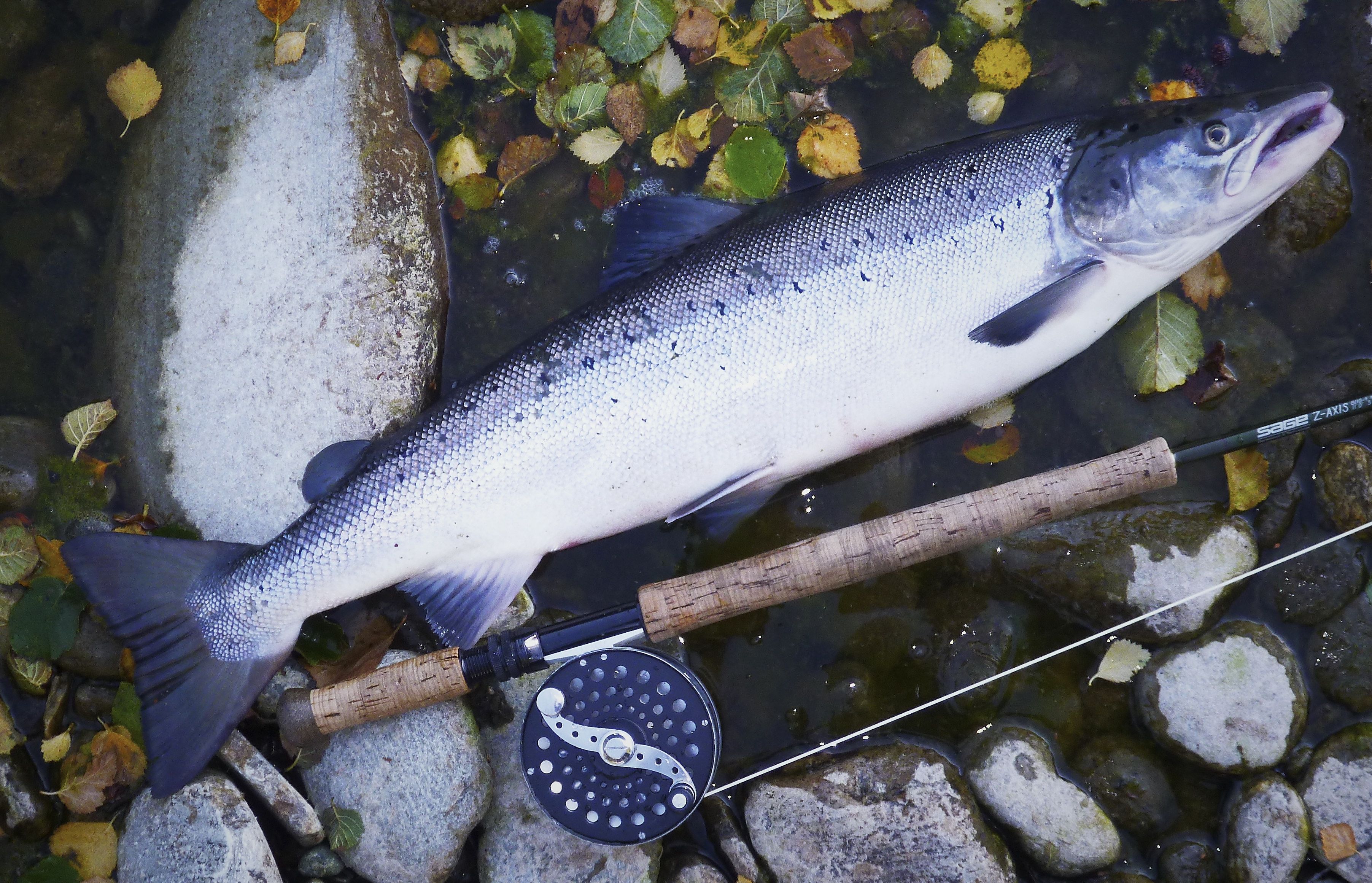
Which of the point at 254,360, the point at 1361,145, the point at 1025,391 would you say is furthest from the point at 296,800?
the point at 1361,145

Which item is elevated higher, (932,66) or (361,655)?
(932,66)

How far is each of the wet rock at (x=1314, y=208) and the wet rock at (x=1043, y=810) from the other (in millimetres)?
2048

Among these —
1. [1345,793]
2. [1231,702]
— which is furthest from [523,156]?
[1345,793]

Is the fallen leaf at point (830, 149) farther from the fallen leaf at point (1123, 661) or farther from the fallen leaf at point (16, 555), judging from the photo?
the fallen leaf at point (16, 555)

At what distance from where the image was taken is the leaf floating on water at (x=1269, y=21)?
3000 mm

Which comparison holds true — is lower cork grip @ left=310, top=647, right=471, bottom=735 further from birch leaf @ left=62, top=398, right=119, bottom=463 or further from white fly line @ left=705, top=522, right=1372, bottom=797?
birch leaf @ left=62, top=398, right=119, bottom=463

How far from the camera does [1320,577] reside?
2842 millimetres

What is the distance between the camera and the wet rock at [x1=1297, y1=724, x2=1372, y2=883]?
8.59 feet

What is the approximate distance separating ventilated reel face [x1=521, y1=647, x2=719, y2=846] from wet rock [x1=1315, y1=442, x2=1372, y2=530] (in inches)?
89.7

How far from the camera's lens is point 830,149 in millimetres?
3074

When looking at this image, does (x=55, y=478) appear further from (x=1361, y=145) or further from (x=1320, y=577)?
(x=1361, y=145)

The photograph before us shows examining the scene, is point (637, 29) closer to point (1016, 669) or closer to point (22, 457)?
point (1016, 669)

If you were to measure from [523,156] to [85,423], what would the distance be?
6.19ft

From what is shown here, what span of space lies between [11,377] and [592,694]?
2581 millimetres
